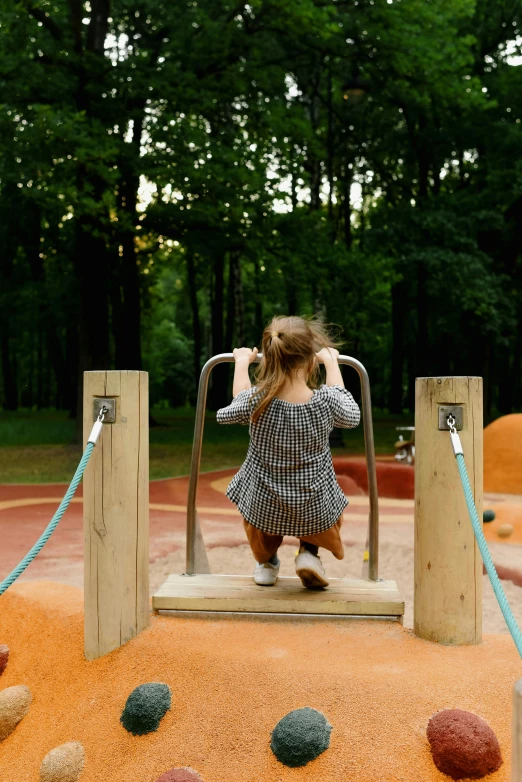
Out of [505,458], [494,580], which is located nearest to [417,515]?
[494,580]

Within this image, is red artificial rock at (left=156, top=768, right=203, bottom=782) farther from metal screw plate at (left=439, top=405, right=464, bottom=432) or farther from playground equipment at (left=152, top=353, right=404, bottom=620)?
metal screw plate at (left=439, top=405, right=464, bottom=432)

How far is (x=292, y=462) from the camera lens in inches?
140

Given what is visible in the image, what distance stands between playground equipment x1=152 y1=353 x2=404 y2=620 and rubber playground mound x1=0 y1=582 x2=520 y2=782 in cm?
7

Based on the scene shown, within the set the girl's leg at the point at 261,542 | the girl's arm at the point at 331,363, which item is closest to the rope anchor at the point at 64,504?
the girl's leg at the point at 261,542

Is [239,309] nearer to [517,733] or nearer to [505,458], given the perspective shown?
[505,458]

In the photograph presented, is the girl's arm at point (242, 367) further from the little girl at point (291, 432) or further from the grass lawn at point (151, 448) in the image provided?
the grass lawn at point (151, 448)

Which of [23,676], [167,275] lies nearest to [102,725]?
[23,676]

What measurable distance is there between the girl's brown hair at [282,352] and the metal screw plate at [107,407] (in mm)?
655

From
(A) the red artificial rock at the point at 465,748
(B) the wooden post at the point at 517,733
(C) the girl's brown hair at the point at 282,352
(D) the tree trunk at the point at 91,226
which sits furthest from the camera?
(D) the tree trunk at the point at 91,226

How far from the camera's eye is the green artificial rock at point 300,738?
8.68ft

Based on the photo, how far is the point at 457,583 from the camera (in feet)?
10.8

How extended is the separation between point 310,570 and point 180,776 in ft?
4.14

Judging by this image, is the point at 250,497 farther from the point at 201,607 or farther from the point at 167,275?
the point at 167,275

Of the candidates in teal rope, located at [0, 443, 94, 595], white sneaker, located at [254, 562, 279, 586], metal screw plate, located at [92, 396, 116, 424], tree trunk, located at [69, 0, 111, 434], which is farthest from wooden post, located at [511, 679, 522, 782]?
tree trunk, located at [69, 0, 111, 434]
